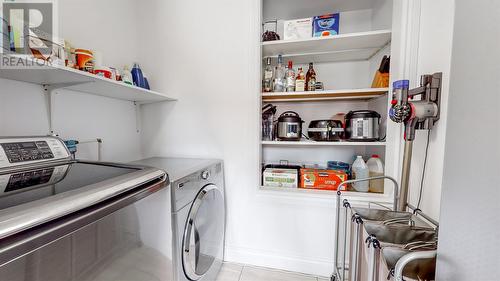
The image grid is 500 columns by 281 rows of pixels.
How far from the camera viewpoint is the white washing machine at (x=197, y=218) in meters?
1.04

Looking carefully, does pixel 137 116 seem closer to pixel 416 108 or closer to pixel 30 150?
pixel 30 150

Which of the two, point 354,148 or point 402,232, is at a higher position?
point 354,148

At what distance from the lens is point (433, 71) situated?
1.08 metres

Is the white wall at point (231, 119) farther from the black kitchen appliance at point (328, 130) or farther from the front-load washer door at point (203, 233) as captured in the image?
the black kitchen appliance at point (328, 130)

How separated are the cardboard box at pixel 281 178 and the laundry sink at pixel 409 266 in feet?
3.24

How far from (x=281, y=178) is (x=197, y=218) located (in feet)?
2.56

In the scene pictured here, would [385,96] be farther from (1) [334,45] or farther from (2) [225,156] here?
(2) [225,156]

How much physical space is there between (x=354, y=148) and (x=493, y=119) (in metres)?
1.68

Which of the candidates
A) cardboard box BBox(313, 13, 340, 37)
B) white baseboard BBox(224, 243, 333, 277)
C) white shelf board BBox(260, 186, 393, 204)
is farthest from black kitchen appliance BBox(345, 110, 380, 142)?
white baseboard BBox(224, 243, 333, 277)

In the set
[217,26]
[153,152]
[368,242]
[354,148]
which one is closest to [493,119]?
[368,242]

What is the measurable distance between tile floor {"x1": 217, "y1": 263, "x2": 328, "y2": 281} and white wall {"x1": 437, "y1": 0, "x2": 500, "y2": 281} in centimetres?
139

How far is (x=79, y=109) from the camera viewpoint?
1.37 m

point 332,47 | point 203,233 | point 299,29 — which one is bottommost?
point 203,233

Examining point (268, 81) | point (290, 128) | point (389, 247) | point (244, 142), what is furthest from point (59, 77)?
point (389, 247)
